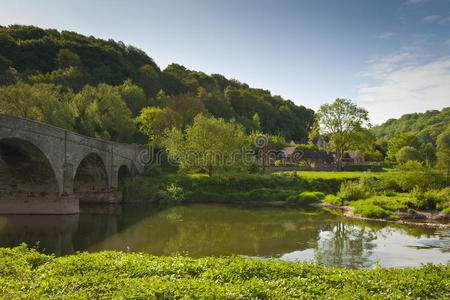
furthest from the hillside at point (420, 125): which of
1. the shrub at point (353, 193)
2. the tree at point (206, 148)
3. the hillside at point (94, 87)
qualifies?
the tree at point (206, 148)

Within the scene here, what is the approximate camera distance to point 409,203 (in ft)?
92.1

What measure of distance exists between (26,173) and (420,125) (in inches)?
7205

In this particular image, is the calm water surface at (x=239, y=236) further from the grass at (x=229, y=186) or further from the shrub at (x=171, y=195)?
the grass at (x=229, y=186)

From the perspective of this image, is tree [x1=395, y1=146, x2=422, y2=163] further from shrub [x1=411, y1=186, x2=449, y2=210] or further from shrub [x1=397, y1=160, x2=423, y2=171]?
shrub [x1=411, y1=186, x2=449, y2=210]

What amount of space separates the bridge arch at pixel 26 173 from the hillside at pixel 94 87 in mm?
16556

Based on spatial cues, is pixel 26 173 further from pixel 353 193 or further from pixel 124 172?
pixel 353 193

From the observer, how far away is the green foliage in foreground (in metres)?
6.60

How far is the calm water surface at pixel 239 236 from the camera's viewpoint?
16.4 meters

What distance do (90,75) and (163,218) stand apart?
64195 mm

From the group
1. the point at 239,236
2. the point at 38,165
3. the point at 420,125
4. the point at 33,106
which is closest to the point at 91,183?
the point at 38,165

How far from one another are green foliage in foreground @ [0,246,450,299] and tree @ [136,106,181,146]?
48127 millimetres

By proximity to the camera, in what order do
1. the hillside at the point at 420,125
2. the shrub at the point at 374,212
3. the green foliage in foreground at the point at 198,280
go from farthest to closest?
the hillside at the point at 420,125
the shrub at the point at 374,212
the green foliage in foreground at the point at 198,280

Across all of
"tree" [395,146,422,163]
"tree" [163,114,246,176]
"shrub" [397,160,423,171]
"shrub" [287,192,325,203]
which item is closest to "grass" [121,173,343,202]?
"shrub" [287,192,325,203]

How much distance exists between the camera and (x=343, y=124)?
193 ft
